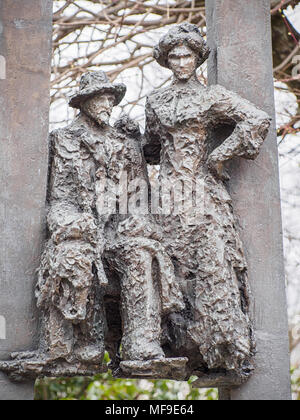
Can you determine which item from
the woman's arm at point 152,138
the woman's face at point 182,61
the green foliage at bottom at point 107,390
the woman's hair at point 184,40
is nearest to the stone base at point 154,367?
the woman's arm at point 152,138

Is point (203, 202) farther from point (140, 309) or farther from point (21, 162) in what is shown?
point (21, 162)

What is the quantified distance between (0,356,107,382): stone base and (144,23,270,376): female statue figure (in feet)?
1.90

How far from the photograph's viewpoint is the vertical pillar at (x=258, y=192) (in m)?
4.39

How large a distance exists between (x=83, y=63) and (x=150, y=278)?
11.7 feet

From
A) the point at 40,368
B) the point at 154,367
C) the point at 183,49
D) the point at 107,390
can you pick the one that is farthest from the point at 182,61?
the point at 107,390

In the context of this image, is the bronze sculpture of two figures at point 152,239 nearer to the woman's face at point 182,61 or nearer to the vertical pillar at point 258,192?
the woman's face at point 182,61

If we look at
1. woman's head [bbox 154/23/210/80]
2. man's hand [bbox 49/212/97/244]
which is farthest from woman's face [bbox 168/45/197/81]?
man's hand [bbox 49/212/97/244]

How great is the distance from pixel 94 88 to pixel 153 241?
103cm

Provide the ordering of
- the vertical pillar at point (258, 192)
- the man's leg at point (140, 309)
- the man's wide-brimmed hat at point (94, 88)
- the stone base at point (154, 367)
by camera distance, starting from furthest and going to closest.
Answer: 1. the man's wide-brimmed hat at point (94, 88)
2. the vertical pillar at point (258, 192)
3. the man's leg at point (140, 309)
4. the stone base at point (154, 367)

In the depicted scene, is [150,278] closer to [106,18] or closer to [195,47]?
[195,47]

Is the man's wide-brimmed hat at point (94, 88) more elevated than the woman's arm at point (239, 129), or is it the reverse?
the man's wide-brimmed hat at point (94, 88)

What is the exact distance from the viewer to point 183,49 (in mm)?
A: 4613

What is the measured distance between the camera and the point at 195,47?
461 cm

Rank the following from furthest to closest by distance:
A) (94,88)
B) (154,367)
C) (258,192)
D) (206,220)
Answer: (258,192) → (94,88) → (206,220) → (154,367)
